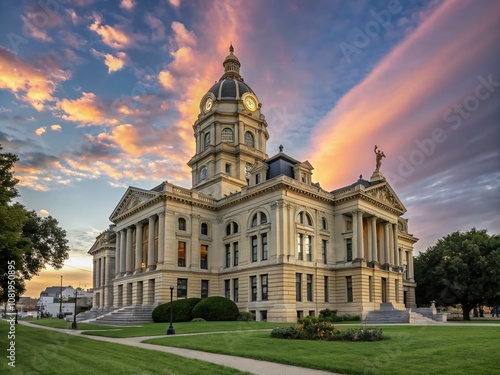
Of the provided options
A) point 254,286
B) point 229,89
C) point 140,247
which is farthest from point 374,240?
point 229,89

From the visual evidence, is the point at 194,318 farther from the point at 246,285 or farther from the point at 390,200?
the point at 390,200

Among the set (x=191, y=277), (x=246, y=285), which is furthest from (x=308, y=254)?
(x=191, y=277)

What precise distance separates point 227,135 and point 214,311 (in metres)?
32.9

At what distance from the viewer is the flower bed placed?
21922 mm

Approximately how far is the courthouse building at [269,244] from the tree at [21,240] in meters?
14.9

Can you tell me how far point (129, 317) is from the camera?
159ft

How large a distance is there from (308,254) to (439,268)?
22.3 m

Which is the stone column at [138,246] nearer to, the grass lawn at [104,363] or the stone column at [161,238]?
the stone column at [161,238]

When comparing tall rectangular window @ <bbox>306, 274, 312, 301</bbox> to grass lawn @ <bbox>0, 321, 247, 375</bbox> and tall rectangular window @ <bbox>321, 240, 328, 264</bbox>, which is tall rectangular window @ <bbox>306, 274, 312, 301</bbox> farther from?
grass lawn @ <bbox>0, 321, 247, 375</bbox>

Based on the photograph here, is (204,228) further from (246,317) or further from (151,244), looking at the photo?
(246,317)

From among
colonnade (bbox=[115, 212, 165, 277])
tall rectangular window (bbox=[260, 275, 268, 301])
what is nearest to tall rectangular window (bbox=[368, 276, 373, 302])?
tall rectangular window (bbox=[260, 275, 268, 301])

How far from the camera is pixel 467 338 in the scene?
21734 millimetres

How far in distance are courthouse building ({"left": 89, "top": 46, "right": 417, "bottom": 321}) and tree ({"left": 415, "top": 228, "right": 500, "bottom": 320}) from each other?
26.2 ft

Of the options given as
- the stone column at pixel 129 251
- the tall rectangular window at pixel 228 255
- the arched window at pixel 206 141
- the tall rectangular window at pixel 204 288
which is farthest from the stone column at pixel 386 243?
the stone column at pixel 129 251
